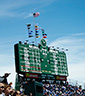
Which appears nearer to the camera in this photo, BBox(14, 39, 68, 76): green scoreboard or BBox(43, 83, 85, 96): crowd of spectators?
BBox(14, 39, 68, 76): green scoreboard

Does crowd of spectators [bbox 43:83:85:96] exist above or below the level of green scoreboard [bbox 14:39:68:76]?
below

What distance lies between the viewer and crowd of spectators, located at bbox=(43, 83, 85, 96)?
33409 mm

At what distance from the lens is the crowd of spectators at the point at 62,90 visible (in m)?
33.4

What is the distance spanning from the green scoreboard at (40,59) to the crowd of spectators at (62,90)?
2.36m

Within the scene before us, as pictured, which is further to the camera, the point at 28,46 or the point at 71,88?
the point at 71,88

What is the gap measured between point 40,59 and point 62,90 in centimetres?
710

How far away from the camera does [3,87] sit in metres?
6.20

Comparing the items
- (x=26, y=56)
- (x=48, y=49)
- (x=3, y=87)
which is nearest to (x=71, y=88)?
(x=48, y=49)

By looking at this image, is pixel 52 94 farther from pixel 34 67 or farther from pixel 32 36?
pixel 32 36

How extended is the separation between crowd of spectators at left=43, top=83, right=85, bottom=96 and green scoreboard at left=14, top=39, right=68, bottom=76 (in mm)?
2364

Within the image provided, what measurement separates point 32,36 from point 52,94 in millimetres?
10739

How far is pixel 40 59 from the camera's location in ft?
116

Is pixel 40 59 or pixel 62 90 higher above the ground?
pixel 40 59

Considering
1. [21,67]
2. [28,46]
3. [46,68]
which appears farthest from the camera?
[46,68]
